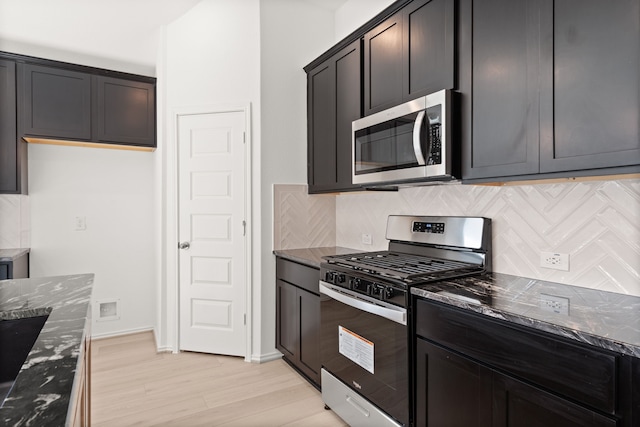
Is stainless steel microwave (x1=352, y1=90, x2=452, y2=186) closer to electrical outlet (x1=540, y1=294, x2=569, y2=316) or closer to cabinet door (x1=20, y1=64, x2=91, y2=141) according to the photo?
electrical outlet (x1=540, y1=294, x2=569, y2=316)

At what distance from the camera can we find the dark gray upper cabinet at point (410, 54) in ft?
6.01

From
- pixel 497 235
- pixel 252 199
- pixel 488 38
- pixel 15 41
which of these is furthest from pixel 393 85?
pixel 15 41

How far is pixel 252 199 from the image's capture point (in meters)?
3.01

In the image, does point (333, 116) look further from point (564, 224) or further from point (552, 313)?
point (552, 313)

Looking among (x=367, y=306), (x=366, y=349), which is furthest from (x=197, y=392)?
(x=367, y=306)

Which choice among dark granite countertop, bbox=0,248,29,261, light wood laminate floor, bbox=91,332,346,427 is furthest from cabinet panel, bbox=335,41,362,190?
dark granite countertop, bbox=0,248,29,261

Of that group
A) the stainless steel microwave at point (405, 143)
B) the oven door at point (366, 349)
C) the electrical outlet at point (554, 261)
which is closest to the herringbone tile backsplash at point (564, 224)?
the electrical outlet at point (554, 261)

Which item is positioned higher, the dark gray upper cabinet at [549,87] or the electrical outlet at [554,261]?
the dark gray upper cabinet at [549,87]

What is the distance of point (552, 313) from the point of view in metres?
1.25

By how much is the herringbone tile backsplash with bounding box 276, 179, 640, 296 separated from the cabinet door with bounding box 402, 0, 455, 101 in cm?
64

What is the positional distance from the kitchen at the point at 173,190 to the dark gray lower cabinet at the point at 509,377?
2.96ft

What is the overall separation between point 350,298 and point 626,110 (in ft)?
4.62

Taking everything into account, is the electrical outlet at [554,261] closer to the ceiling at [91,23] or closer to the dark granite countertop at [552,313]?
the dark granite countertop at [552,313]

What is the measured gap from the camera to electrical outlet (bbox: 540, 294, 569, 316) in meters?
1.29
